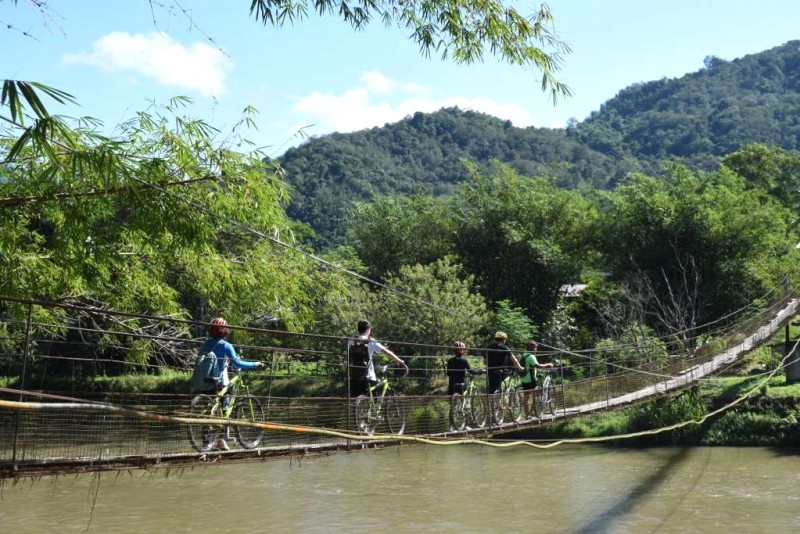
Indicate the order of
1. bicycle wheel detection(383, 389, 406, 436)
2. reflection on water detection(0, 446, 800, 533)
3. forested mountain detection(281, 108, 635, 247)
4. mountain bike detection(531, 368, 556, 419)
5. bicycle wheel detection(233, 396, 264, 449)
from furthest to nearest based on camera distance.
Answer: forested mountain detection(281, 108, 635, 247) < reflection on water detection(0, 446, 800, 533) < mountain bike detection(531, 368, 556, 419) < bicycle wheel detection(383, 389, 406, 436) < bicycle wheel detection(233, 396, 264, 449)

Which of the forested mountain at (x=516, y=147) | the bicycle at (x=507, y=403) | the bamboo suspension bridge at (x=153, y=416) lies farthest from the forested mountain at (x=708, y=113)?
the bamboo suspension bridge at (x=153, y=416)

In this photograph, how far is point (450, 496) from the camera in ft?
40.9

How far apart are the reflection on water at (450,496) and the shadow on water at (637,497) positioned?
2cm

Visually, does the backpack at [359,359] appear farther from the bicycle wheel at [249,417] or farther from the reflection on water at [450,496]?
the reflection on water at [450,496]

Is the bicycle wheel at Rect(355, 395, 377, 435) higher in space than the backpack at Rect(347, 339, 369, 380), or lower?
lower

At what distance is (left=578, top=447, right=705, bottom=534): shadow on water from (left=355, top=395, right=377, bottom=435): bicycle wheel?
15.5 ft

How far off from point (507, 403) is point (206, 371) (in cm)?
382

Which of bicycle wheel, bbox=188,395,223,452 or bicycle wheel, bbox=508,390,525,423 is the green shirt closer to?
bicycle wheel, bbox=508,390,525,423

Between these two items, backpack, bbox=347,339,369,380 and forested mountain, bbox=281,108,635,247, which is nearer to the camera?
backpack, bbox=347,339,369,380

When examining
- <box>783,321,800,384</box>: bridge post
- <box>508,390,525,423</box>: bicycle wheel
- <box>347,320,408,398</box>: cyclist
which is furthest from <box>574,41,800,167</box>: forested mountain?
<box>347,320,408,398</box>: cyclist

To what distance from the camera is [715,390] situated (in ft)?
53.0

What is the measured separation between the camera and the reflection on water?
34.8 ft

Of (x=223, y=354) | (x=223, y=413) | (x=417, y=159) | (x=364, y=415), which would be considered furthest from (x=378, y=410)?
(x=417, y=159)

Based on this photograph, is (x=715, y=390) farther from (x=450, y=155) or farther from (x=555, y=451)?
(x=450, y=155)
